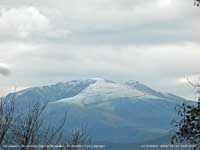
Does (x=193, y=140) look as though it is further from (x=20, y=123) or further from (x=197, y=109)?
(x=20, y=123)

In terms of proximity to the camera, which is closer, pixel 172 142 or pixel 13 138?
pixel 172 142

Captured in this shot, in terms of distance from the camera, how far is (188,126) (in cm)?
1762

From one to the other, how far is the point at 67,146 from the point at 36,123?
1.83m

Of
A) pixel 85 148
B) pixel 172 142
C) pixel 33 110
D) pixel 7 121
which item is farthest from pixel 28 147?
pixel 85 148

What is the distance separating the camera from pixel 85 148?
79.8 feet

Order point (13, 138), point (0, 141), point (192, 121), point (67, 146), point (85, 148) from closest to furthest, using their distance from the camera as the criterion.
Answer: point (0, 141) → point (192, 121) → point (13, 138) → point (67, 146) → point (85, 148)

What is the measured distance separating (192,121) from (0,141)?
6.07m

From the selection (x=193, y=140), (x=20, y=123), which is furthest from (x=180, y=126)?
(x=20, y=123)

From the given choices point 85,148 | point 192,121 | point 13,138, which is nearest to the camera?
point 192,121

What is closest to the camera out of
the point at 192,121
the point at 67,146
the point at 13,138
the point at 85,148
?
the point at 192,121

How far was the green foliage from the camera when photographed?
687 inches

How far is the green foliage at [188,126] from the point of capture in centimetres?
1745

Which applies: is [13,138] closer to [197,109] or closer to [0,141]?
[0,141]

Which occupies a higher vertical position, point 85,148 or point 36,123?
point 36,123
